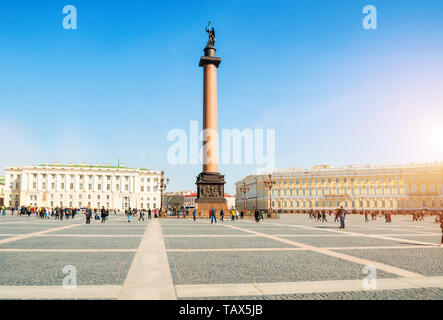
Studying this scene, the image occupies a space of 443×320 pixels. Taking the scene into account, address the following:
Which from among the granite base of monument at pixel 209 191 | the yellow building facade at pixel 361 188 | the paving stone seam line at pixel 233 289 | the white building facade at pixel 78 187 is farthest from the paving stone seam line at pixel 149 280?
the white building facade at pixel 78 187

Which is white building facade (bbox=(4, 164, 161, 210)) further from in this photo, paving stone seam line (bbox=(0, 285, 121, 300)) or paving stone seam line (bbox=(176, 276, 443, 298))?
paving stone seam line (bbox=(176, 276, 443, 298))

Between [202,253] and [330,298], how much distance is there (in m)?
5.77

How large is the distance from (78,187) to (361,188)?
3752 inches

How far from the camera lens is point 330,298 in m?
5.58

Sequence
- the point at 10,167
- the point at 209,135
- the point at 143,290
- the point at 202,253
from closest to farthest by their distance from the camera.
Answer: the point at 143,290, the point at 202,253, the point at 209,135, the point at 10,167

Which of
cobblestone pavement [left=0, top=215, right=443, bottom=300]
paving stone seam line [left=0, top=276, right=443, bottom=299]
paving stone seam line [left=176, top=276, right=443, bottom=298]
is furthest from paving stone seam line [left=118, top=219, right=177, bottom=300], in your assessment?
paving stone seam line [left=176, top=276, right=443, bottom=298]

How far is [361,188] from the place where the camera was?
304 ft

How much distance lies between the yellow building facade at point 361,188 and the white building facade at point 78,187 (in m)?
51.6

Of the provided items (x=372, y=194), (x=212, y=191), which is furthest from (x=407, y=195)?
(x=212, y=191)

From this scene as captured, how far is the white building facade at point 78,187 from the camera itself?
404 ft

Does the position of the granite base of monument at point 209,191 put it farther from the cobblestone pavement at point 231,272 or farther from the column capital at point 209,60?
the cobblestone pavement at point 231,272

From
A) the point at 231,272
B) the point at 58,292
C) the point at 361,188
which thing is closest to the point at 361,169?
the point at 361,188
